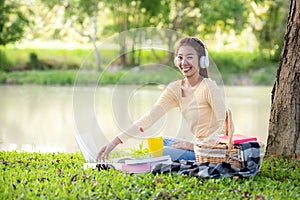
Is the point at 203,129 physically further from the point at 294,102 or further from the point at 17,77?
the point at 17,77

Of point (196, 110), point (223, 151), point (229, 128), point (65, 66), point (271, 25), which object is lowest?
point (223, 151)

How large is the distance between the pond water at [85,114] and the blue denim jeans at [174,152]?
0.05 meters

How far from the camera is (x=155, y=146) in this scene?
3359 millimetres

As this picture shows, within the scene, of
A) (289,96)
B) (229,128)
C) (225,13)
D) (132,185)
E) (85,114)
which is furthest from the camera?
(225,13)

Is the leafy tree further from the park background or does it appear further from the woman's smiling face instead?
the woman's smiling face

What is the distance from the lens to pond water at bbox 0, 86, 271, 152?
11.1 feet

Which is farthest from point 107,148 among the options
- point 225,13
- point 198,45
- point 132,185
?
point 225,13

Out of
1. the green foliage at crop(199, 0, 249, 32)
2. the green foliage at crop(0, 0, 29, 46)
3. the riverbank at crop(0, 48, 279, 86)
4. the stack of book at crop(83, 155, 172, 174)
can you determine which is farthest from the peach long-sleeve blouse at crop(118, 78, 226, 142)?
the green foliage at crop(199, 0, 249, 32)

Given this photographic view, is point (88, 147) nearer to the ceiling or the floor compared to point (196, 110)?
nearer to the floor

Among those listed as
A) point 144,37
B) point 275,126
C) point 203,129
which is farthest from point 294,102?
point 144,37

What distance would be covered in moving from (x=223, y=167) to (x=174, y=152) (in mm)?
322

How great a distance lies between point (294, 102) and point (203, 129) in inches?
35.7

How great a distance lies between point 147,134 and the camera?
10.9ft

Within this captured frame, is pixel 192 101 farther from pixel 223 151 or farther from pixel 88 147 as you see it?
pixel 88 147
